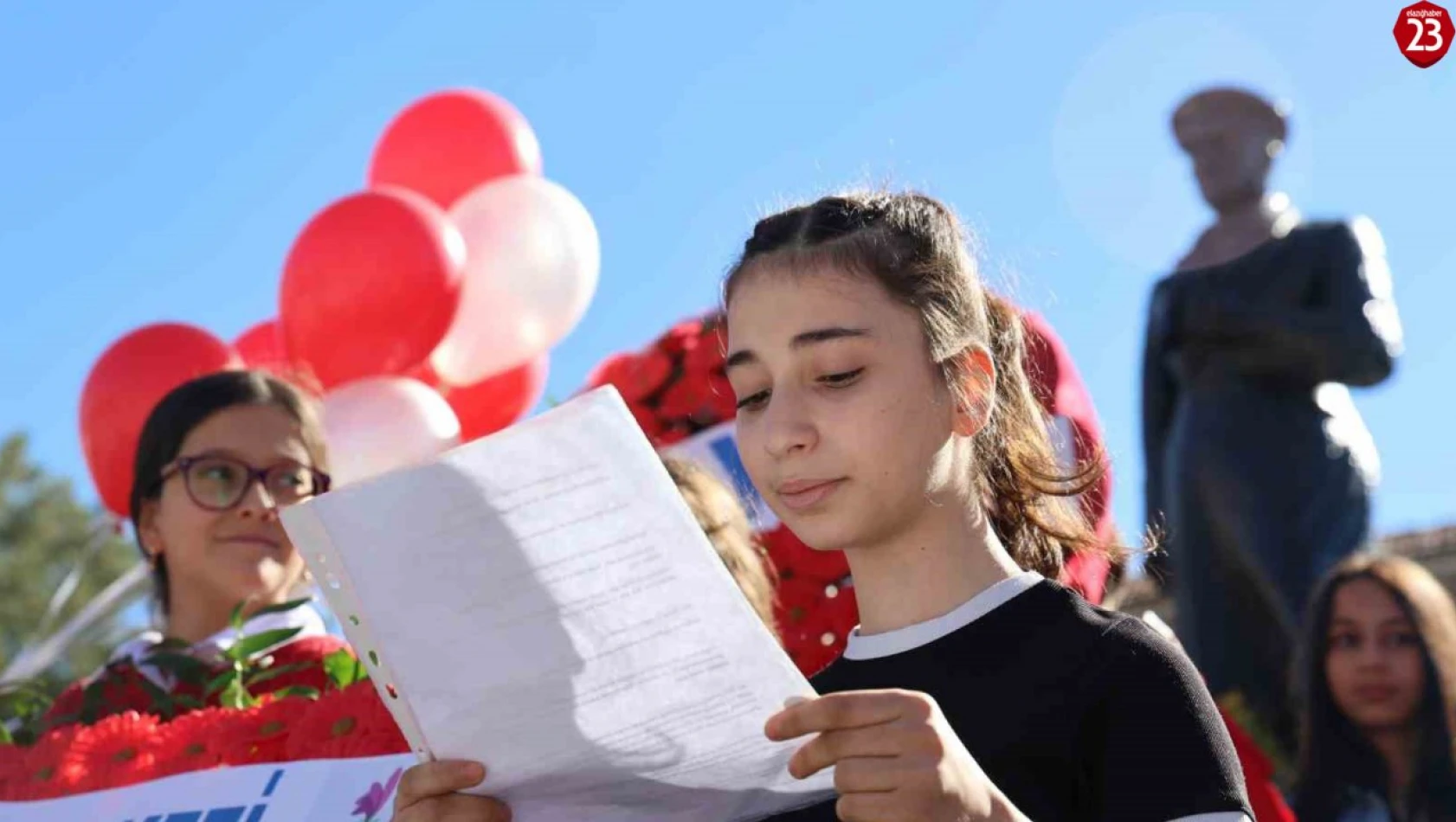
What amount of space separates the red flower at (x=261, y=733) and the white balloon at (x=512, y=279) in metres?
2.42

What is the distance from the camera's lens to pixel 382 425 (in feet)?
13.9

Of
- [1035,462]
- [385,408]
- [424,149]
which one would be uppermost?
[424,149]

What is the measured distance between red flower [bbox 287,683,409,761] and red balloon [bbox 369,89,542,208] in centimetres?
295

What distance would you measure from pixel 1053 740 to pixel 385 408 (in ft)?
9.97

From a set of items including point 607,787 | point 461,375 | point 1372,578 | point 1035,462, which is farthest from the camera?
point 461,375

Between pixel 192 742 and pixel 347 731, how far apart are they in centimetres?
22

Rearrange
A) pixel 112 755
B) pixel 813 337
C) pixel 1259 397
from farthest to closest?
1. pixel 1259 397
2. pixel 112 755
3. pixel 813 337

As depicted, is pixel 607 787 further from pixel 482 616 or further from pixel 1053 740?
pixel 1053 740

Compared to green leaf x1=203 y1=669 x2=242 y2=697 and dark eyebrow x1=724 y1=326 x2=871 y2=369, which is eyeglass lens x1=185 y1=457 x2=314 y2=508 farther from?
dark eyebrow x1=724 y1=326 x2=871 y2=369

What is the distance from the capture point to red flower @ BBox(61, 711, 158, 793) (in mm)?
2352

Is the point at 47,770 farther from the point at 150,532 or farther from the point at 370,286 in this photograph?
the point at 370,286

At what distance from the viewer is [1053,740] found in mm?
1449

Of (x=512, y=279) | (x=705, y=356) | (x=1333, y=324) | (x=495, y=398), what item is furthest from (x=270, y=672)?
(x=1333, y=324)

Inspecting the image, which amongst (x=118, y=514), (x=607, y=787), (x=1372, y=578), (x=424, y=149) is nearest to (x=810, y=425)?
(x=607, y=787)
